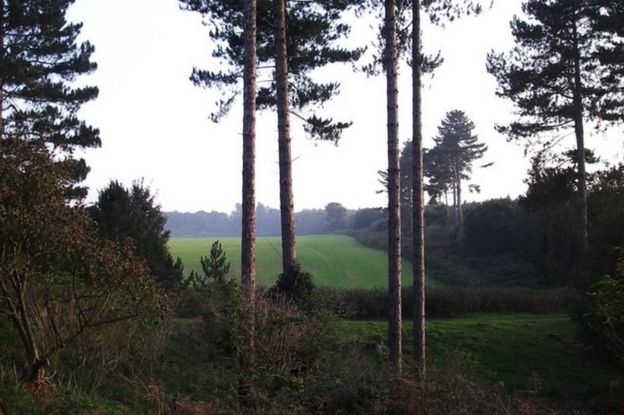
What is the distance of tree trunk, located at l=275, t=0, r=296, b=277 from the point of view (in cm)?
1591

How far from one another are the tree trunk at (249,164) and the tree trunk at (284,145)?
3598 mm

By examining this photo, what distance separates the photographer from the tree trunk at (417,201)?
14.6 m

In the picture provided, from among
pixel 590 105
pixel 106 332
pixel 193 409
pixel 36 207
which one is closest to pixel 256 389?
pixel 193 409

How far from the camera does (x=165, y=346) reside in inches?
473

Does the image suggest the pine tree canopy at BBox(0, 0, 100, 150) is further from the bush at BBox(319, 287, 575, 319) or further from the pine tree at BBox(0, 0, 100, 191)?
the bush at BBox(319, 287, 575, 319)

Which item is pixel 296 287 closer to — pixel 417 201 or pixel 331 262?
pixel 417 201

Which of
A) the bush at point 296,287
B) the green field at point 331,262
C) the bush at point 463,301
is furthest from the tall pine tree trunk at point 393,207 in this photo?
the green field at point 331,262

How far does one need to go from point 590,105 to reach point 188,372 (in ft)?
69.8

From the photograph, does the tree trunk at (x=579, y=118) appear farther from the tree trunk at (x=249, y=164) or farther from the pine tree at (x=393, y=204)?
the tree trunk at (x=249, y=164)

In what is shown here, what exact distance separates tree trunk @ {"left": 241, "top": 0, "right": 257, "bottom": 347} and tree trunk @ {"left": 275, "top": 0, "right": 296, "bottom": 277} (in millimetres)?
3598

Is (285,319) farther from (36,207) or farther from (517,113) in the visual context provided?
(517,113)

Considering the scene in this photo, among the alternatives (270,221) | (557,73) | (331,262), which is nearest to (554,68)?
(557,73)

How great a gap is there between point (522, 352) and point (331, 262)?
3154cm

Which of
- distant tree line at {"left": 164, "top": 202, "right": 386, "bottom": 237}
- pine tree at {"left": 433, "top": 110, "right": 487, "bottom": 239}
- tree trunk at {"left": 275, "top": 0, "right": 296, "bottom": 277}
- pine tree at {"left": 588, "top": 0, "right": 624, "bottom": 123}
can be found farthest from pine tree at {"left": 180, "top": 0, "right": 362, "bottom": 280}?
distant tree line at {"left": 164, "top": 202, "right": 386, "bottom": 237}
